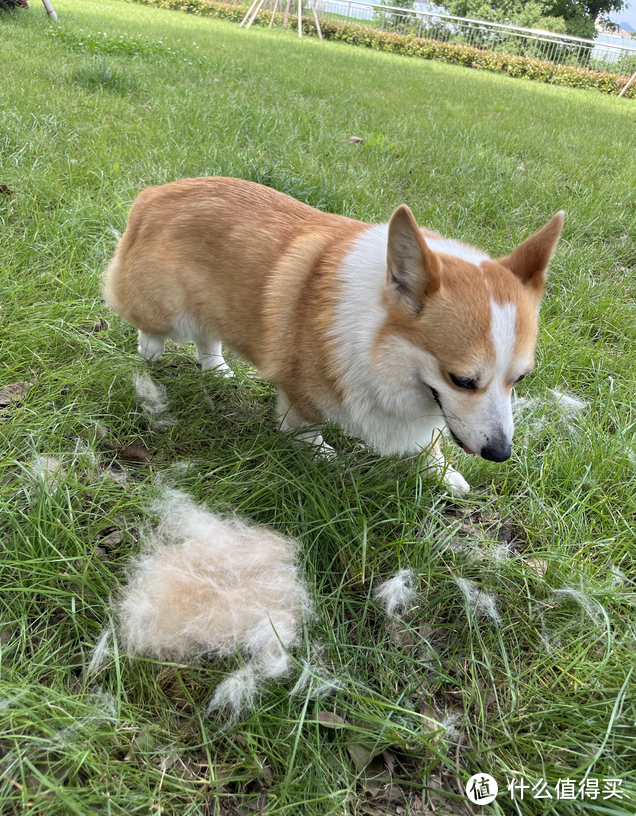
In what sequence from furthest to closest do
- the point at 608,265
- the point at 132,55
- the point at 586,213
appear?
1. the point at 132,55
2. the point at 586,213
3. the point at 608,265

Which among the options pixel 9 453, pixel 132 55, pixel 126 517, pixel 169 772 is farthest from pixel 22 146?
pixel 132 55

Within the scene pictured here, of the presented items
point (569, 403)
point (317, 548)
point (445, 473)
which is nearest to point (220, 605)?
point (317, 548)

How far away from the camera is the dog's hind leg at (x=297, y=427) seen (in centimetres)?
196

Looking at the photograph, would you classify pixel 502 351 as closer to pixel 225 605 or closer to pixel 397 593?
pixel 397 593

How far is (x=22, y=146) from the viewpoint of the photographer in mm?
3500

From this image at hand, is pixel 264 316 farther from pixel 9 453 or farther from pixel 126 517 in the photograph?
pixel 9 453

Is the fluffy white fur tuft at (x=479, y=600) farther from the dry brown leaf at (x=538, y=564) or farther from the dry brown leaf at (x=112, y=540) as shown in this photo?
the dry brown leaf at (x=112, y=540)

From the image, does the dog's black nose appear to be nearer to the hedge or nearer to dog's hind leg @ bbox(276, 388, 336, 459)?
dog's hind leg @ bbox(276, 388, 336, 459)

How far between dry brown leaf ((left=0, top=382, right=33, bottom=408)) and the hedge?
76.8 ft

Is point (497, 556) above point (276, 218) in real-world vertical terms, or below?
below

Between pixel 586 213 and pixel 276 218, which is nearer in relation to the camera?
pixel 276 218

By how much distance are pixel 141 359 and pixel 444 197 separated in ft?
9.10

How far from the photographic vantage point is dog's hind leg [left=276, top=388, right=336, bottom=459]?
1.96 m

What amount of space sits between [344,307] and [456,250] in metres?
0.45
